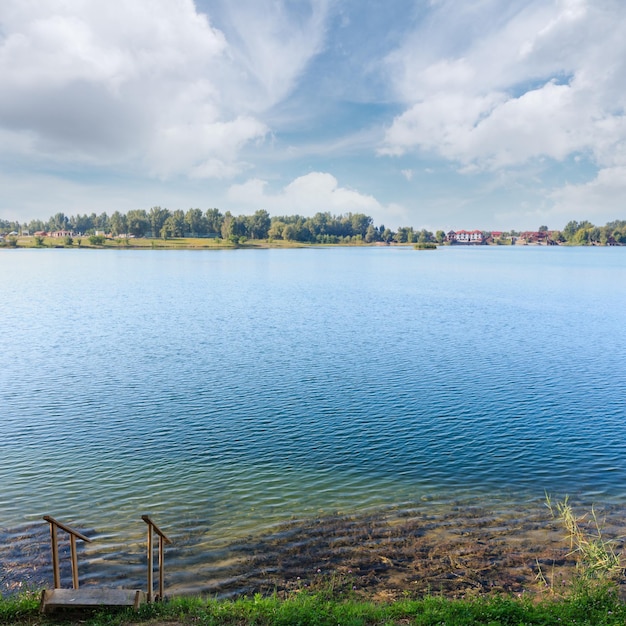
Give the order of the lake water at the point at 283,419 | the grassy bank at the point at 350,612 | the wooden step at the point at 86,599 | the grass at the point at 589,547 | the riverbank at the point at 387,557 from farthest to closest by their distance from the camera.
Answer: the lake water at the point at 283,419
the grass at the point at 589,547
the riverbank at the point at 387,557
the grassy bank at the point at 350,612
the wooden step at the point at 86,599

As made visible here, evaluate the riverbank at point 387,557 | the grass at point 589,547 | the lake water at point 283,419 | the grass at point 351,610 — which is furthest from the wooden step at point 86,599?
the grass at point 589,547

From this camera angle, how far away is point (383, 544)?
48.0ft

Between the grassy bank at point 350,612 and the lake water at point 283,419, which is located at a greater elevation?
the grassy bank at point 350,612

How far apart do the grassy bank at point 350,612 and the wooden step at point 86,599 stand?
179 millimetres

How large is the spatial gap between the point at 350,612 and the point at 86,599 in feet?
17.6

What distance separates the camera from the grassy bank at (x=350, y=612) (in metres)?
10.0

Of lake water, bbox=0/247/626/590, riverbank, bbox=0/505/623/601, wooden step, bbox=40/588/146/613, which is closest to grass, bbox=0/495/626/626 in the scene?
wooden step, bbox=40/588/146/613

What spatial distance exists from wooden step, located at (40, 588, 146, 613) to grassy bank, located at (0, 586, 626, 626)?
18 centimetres

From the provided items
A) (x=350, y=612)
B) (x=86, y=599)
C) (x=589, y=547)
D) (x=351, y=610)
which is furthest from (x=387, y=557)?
(x=86, y=599)

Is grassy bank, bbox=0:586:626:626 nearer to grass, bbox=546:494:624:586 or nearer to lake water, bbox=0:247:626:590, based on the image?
grass, bbox=546:494:624:586

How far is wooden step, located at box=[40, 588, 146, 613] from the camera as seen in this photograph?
9.84 meters

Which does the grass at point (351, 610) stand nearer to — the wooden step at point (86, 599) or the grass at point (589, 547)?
the wooden step at point (86, 599)

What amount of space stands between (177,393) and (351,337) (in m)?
20.4

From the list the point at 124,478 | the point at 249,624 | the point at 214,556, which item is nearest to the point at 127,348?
the point at 124,478
